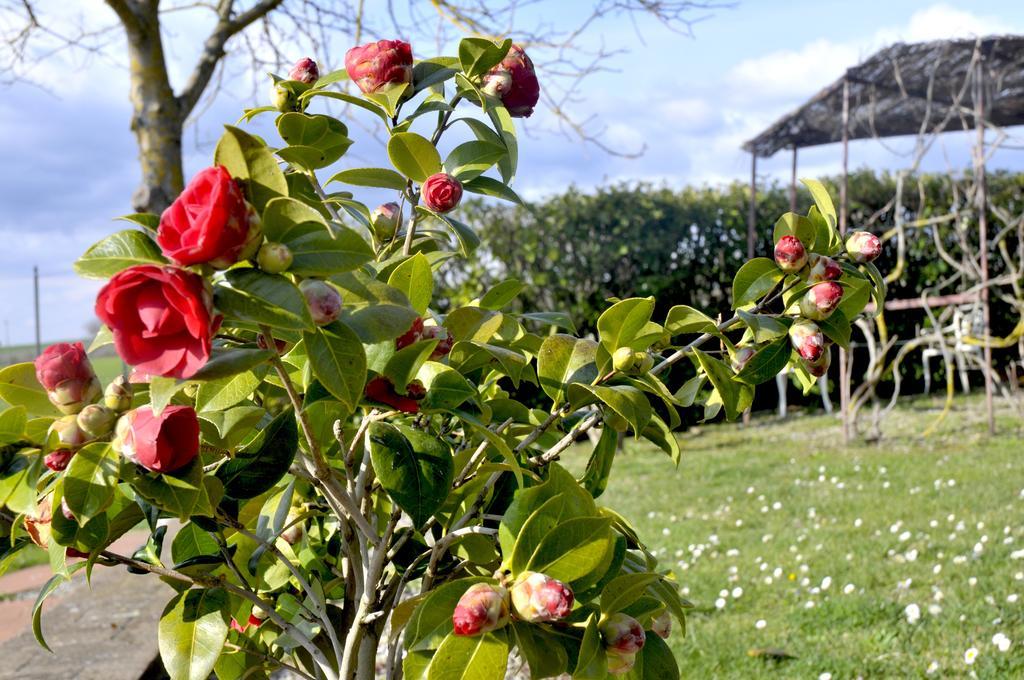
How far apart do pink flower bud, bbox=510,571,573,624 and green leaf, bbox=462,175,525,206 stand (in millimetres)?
485

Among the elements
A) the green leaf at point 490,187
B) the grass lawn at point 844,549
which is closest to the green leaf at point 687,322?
the green leaf at point 490,187

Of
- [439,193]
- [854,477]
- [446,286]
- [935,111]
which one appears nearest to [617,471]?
[854,477]

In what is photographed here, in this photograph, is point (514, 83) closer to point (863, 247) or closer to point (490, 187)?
point (490, 187)

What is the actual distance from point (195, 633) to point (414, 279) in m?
0.48

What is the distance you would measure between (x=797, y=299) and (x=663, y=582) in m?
0.35

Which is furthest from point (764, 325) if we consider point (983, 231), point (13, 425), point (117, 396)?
point (983, 231)

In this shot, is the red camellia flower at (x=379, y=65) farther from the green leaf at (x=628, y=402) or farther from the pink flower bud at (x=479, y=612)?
the pink flower bud at (x=479, y=612)

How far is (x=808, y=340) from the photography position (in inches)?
37.3

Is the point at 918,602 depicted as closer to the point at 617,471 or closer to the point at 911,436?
the point at 617,471

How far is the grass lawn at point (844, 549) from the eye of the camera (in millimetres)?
2541

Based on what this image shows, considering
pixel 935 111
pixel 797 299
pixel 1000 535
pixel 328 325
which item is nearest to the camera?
pixel 328 325

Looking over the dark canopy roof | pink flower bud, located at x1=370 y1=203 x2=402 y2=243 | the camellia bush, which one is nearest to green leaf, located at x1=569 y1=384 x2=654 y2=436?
the camellia bush

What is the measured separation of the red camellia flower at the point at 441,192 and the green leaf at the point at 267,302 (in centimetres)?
31

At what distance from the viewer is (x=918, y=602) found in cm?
293
